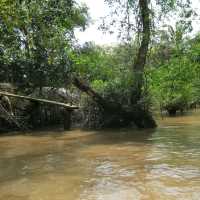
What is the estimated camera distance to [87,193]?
712 centimetres

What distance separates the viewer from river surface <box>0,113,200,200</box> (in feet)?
23.4

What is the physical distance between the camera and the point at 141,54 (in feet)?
67.4

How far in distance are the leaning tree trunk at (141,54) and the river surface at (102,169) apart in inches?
198

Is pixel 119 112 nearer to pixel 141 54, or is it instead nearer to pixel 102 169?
pixel 141 54

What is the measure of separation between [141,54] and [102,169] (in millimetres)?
11916

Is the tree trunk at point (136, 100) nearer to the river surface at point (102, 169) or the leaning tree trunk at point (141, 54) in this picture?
the leaning tree trunk at point (141, 54)

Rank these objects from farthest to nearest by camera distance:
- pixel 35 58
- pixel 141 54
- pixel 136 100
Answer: pixel 35 58 → pixel 141 54 → pixel 136 100

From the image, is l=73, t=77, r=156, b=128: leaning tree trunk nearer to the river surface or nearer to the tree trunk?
the tree trunk

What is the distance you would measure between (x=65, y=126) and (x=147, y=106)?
4.09 metres

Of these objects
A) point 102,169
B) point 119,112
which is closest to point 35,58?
point 119,112

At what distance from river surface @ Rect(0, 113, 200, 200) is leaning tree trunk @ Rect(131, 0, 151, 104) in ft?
16.5

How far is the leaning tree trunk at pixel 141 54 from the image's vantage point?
19922 mm

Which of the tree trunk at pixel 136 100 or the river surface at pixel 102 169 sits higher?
A: the tree trunk at pixel 136 100

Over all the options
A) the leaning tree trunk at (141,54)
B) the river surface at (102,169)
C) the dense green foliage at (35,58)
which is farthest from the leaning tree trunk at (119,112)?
the river surface at (102,169)
